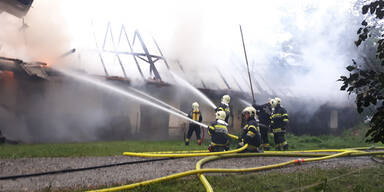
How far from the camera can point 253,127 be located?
7.86 m

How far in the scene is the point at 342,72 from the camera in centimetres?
2191

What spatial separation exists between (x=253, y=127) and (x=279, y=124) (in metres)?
2.97

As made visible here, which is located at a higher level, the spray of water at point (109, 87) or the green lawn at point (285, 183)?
the spray of water at point (109, 87)

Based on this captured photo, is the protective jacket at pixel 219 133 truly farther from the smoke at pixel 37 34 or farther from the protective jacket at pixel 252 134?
the smoke at pixel 37 34

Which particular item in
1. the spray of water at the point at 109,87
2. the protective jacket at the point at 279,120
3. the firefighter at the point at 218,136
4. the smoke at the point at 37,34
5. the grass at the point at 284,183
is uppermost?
the smoke at the point at 37,34

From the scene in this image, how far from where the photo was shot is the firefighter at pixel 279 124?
10391 millimetres

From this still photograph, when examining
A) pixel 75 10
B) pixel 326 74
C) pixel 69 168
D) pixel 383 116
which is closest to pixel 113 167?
pixel 69 168

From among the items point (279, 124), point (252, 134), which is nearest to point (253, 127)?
point (252, 134)

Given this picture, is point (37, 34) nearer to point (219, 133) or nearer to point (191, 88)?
point (191, 88)

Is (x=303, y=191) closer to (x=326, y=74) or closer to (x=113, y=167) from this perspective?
(x=113, y=167)

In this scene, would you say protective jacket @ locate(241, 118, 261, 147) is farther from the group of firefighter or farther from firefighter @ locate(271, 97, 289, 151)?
firefighter @ locate(271, 97, 289, 151)

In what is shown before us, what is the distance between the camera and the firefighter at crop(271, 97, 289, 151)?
10.4 m

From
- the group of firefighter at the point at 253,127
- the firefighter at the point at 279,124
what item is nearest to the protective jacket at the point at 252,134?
the group of firefighter at the point at 253,127

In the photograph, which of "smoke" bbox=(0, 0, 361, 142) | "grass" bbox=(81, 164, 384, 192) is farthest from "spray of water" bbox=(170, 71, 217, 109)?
"grass" bbox=(81, 164, 384, 192)
